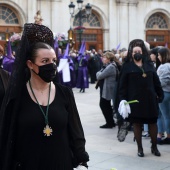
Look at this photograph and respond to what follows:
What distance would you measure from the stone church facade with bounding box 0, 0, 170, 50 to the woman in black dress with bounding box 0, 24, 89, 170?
20.8 m

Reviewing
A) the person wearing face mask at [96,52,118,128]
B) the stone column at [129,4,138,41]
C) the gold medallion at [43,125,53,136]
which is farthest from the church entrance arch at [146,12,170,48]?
the gold medallion at [43,125,53,136]

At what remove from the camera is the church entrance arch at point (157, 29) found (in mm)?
29127

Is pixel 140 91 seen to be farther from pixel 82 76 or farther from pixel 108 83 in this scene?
pixel 82 76

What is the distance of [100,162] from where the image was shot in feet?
19.7

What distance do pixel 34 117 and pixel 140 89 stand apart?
3.55m

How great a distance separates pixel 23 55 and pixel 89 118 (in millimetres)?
7405

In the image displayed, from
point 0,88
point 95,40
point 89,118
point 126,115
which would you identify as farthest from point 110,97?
point 95,40

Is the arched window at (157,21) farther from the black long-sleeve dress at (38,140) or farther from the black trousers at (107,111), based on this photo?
the black long-sleeve dress at (38,140)

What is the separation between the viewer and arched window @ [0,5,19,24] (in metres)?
23.7

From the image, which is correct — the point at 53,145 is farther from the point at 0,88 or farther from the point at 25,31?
the point at 0,88

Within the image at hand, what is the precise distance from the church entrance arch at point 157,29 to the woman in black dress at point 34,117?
26.6 meters

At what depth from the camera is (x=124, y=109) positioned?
6070mm

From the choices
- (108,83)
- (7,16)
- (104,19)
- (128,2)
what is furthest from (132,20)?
(108,83)

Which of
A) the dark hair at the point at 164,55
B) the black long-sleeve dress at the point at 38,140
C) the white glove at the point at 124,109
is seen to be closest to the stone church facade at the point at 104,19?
the dark hair at the point at 164,55
